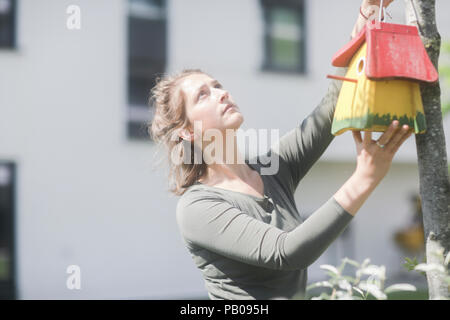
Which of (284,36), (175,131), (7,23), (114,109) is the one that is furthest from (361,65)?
(284,36)

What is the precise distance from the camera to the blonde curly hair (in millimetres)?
1896

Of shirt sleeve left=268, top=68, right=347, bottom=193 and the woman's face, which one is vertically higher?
the woman's face

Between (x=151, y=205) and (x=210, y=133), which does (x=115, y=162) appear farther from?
(x=210, y=133)

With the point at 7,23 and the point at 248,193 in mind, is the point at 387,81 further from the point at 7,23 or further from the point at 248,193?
the point at 7,23

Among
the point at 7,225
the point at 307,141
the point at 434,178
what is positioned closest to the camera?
the point at 434,178

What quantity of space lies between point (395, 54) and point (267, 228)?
540 mm

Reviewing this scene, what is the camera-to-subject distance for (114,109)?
315 inches

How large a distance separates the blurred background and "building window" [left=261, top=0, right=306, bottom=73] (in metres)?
0.02

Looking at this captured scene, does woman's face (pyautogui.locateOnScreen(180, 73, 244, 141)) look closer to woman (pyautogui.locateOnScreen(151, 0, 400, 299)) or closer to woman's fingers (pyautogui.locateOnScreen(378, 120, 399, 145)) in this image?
woman (pyautogui.locateOnScreen(151, 0, 400, 299))

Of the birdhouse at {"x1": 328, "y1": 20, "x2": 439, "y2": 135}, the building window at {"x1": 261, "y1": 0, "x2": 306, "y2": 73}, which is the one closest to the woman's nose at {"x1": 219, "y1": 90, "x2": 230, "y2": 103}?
the birdhouse at {"x1": 328, "y1": 20, "x2": 439, "y2": 135}

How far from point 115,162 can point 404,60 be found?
6.99m

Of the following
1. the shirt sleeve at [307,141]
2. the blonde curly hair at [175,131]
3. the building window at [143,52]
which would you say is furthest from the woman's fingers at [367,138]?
the building window at [143,52]

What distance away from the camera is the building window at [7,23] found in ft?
24.6
